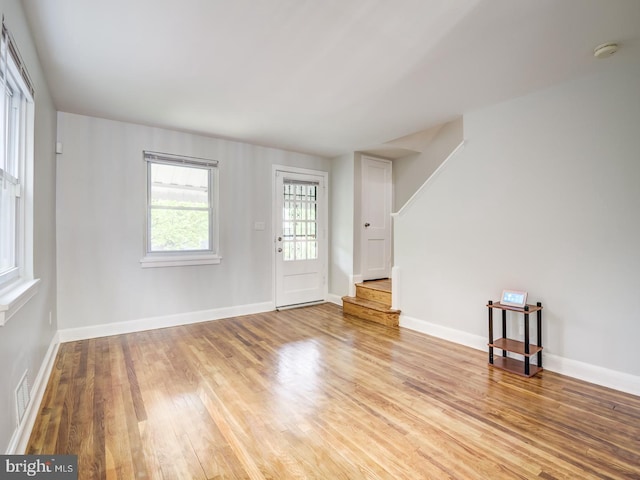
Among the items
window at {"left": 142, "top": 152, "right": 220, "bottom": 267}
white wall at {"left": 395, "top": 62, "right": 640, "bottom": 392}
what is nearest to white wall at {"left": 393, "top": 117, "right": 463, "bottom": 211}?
white wall at {"left": 395, "top": 62, "right": 640, "bottom": 392}

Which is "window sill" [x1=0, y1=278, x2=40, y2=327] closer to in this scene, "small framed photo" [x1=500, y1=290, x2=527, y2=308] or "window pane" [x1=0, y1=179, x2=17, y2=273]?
"window pane" [x1=0, y1=179, x2=17, y2=273]

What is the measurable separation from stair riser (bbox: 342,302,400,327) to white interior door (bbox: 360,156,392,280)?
25.6 inches

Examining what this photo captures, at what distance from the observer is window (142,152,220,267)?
399 centimetres

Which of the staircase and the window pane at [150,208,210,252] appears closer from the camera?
the window pane at [150,208,210,252]

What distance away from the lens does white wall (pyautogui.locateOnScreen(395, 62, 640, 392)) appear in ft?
8.02

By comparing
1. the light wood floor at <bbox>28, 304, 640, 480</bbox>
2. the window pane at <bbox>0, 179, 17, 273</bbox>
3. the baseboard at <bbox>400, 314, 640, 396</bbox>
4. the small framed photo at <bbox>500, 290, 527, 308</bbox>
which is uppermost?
the window pane at <bbox>0, 179, 17, 273</bbox>

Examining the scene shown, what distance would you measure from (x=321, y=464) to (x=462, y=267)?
2496mm

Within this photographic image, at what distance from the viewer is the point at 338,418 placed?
2.08 metres

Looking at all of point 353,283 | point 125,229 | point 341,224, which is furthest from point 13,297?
point 341,224

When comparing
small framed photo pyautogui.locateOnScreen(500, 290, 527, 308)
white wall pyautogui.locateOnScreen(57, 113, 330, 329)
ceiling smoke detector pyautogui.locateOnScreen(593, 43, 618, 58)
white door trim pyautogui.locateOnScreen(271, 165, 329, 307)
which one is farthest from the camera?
white door trim pyautogui.locateOnScreen(271, 165, 329, 307)

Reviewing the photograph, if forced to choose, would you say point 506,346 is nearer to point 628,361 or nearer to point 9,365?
point 628,361

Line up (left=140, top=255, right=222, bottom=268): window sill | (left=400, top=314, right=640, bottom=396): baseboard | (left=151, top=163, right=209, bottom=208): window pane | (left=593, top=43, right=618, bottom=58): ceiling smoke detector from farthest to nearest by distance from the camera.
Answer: (left=151, top=163, right=209, bottom=208): window pane → (left=140, top=255, right=222, bottom=268): window sill → (left=400, top=314, right=640, bottom=396): baseboard → (left=593, top=43, right=618, bottom=58): ceiling smoke detector

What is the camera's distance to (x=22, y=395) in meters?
1.82

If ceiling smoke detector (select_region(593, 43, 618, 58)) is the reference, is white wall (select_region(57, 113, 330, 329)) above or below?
below
